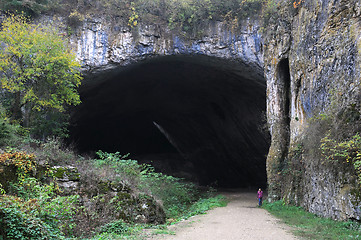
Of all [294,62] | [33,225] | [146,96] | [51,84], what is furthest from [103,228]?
[146,96]

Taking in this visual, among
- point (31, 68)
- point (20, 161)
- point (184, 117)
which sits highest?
point (31, 68)

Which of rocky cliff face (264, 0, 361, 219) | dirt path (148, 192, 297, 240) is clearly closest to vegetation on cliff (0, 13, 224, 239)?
dirt path (148, 192, 297, 240)

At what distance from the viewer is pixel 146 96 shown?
25.8 metres

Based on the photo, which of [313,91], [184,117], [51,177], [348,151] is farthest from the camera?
[184,117]

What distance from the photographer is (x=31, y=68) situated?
13898mm

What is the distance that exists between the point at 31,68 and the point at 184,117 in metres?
17.6

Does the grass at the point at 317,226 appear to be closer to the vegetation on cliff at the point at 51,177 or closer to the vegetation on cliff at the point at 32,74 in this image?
the vegetation on cliff at the point at 51,177

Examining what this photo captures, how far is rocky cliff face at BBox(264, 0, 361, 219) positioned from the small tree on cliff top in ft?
38.0

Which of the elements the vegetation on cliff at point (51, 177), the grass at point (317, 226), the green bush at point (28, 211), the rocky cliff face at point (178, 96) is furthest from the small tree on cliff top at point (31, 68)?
the grass at point (317, 226)

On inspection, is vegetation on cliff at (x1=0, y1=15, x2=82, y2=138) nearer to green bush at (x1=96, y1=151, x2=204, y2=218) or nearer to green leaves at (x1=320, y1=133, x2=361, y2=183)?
green bush at (x1=96, y1=151, x2=204, y2=218)

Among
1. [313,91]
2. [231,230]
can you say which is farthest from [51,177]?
[313,91]

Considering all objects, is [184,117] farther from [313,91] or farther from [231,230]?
[231,230]

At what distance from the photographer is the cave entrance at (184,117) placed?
21.0m

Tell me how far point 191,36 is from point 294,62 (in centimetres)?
815
